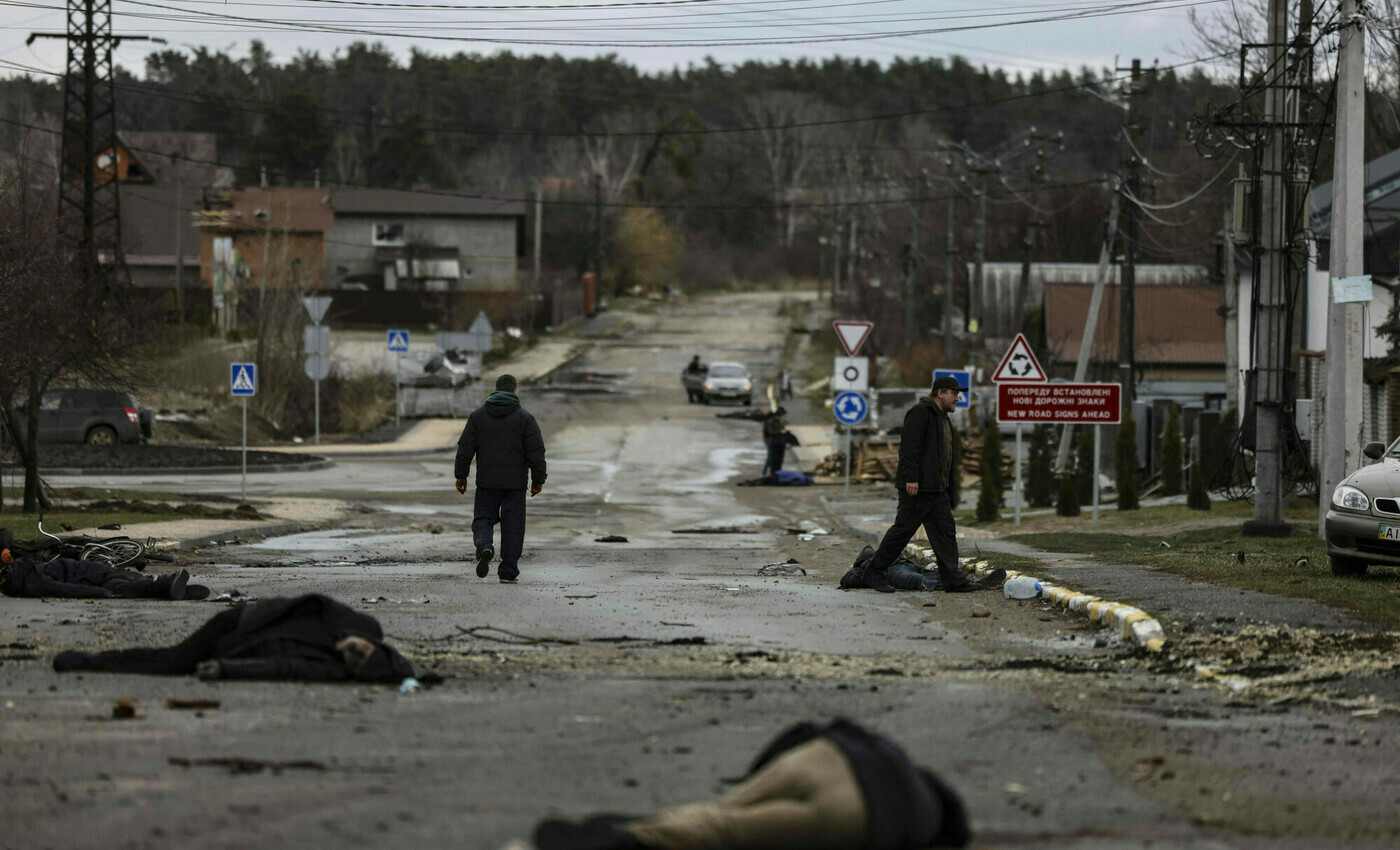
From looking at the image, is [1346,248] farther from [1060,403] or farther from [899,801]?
[899,801]

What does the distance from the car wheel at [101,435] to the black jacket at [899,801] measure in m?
36.8

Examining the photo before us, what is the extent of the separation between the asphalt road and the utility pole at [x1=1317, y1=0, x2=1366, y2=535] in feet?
21.6

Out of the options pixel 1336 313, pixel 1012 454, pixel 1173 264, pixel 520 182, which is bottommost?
pixel 1012 454

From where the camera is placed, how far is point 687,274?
12312 centimetres

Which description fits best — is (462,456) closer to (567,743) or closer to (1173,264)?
(567,743)

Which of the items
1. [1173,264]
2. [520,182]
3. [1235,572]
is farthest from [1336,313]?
[520,182]

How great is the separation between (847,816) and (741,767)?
1282 mm

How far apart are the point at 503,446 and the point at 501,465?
178mm

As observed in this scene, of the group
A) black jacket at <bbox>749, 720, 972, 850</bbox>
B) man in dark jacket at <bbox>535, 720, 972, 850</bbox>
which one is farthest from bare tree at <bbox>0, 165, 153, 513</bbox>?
black jacket at <bbox>749, 720, 972, 850</bbox>

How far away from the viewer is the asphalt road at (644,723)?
5.44 m

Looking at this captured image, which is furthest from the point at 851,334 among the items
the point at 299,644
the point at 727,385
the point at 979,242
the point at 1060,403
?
the point at 727,385

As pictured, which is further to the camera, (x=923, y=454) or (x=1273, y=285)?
(x=1273, y=285)

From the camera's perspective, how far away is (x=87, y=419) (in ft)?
128

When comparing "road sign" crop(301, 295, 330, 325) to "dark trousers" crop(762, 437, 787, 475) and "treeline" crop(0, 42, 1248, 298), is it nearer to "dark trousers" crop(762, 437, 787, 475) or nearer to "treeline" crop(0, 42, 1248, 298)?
"dark trousers" crop(762, 437, 787, 475)
